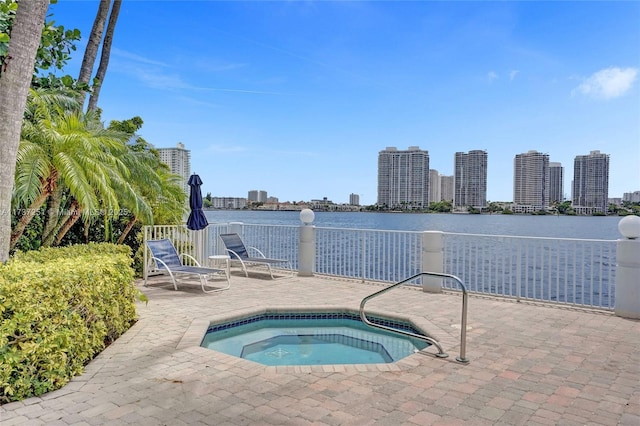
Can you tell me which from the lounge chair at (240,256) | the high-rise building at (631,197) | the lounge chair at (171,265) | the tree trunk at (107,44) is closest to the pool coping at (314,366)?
the lounge chair at (171,265)

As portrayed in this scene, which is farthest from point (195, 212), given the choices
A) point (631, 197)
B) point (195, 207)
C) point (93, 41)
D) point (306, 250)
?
point (631, 197)

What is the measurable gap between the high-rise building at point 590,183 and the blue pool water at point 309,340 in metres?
26.6

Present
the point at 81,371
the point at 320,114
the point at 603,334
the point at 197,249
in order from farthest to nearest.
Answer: the point at 320,114, the point at 197,249, the point at 603,334, the point at 81,371

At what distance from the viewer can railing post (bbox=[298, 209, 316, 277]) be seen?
9.43 metres

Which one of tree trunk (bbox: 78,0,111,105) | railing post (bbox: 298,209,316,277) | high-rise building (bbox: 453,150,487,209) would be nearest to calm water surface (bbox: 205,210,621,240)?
high-rise building (bbox: 453,150,487,209)

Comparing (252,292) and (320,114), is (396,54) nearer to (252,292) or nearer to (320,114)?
(320,114)

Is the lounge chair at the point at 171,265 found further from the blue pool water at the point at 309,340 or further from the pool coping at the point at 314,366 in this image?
the blue pool water at the point at 309,340

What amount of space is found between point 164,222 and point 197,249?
1.05 m

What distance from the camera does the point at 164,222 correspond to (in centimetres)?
1011

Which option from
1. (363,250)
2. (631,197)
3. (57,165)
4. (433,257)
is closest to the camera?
(57,165)

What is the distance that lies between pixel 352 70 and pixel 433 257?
13.5 m

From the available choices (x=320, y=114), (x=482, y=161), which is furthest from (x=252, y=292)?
(x=482, y=161)

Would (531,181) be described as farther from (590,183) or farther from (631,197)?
(631,197)

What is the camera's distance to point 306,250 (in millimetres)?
9477
